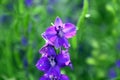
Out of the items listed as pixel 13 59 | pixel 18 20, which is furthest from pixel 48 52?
pixel 13 59

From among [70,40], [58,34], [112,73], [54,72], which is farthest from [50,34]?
[112,73]

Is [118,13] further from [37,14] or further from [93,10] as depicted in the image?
[37,14]

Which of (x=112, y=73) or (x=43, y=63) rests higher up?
(x=112, y=73)

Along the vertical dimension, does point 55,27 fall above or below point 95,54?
below

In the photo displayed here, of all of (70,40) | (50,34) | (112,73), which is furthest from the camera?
(112,73)

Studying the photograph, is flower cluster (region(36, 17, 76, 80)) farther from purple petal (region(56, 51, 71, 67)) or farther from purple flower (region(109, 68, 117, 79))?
purple flower (region(109, 68, 117, 79))

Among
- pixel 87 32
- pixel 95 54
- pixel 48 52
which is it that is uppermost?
pixel 87 32

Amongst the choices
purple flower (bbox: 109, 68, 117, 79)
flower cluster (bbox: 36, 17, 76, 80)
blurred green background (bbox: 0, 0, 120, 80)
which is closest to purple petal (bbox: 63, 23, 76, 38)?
flower cluster (bbox: 36, 17, 76, 80)

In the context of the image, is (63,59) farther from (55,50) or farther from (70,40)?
(70,40)
